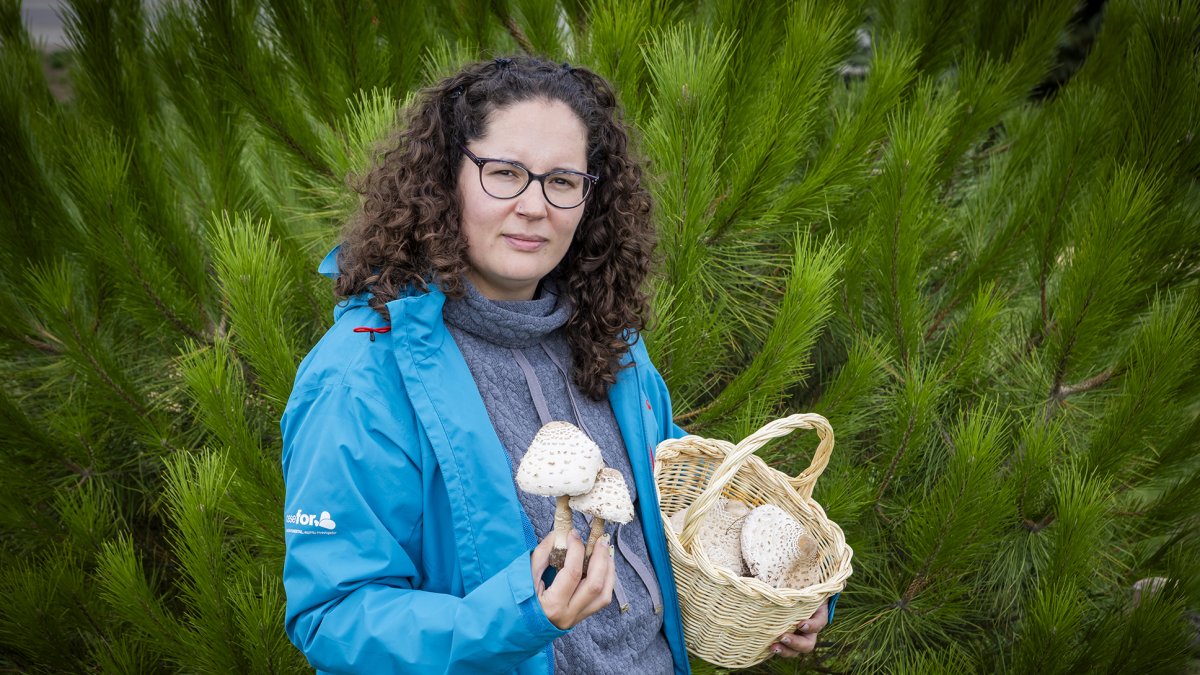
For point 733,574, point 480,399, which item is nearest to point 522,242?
point 480,399

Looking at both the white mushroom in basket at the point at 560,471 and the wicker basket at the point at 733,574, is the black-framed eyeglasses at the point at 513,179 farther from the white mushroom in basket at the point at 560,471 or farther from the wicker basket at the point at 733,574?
the wicker basket at the point at 733,574

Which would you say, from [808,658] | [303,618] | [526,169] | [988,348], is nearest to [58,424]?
[303,618]

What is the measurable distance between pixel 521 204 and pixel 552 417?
305mm

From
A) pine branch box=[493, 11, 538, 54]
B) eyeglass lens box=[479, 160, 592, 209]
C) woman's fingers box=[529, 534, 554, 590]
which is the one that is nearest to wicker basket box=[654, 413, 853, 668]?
woman's fingers box=[529, 534, 554, 590]

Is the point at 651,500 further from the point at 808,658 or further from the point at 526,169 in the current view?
the point at 808,658

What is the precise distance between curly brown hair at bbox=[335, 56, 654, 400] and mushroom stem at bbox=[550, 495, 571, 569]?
1.04ft

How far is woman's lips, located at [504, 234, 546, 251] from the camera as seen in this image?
1.19 metres

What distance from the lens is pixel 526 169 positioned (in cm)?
118

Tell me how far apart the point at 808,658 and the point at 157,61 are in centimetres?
222

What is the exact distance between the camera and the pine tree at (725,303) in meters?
1.77

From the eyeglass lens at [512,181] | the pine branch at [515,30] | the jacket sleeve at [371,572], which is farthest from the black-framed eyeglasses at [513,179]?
the pine branch at [515,30]

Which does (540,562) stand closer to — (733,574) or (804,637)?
(733,574)

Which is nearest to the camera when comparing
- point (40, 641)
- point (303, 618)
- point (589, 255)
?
point (303, 618)

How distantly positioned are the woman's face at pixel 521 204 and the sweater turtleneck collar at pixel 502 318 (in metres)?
0.04
